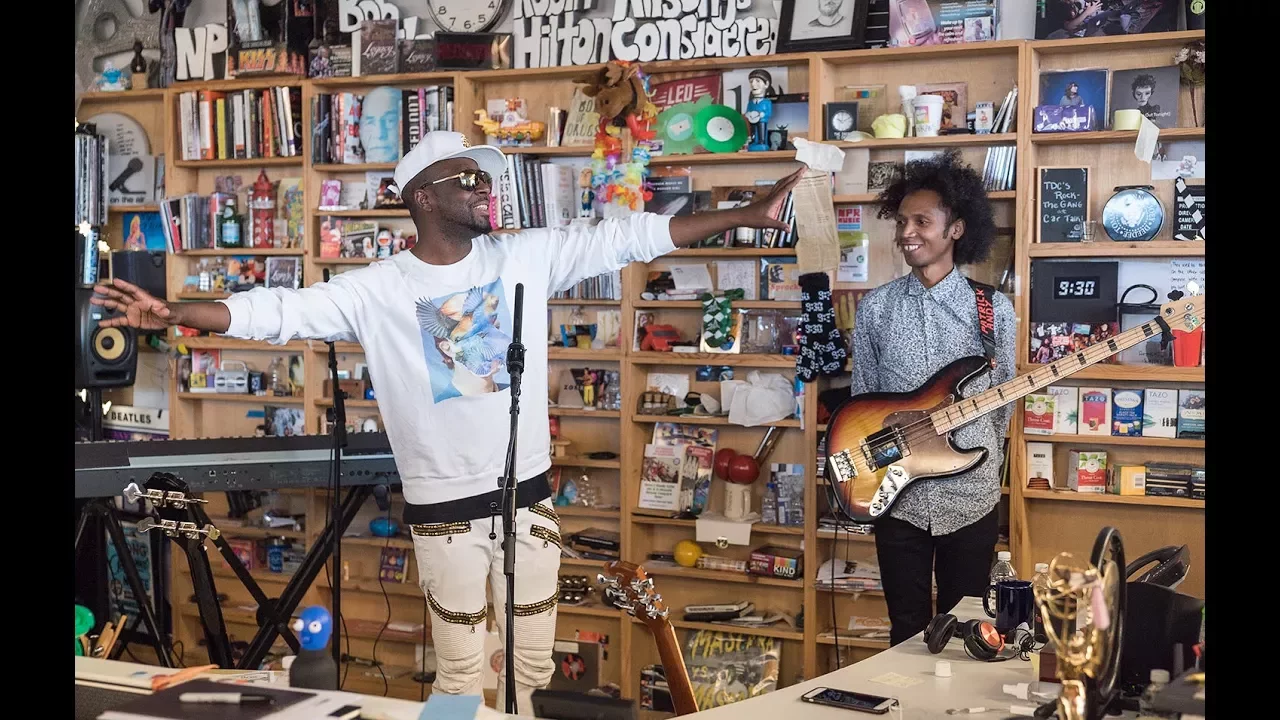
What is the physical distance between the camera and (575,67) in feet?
16.2

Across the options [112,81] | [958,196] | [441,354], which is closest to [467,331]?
[441,354]

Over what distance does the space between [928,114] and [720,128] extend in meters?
0.81

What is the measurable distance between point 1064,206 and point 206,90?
3800 mm

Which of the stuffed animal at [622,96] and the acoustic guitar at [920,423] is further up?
the stuffed animal at [622,96]

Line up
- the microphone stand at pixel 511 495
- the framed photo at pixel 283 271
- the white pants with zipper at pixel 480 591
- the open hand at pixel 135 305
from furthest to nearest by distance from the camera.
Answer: the framed photo at pixel 283 271, the white pants with zipper at pixel 480 591, the open hand at pixel 135 305, the microphone stand at pixel 511 495

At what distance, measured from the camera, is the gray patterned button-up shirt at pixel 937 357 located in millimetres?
3533

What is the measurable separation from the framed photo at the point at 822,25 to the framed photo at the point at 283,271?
94.5 inches

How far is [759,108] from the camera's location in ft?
15.5

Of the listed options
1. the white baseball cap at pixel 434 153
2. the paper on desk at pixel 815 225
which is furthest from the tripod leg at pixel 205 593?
the paper on desk at pixel 815 225

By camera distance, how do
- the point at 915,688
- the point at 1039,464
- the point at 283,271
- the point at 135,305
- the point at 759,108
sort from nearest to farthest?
the point at 915,688
the point at 135,305
the point at 1039,464
the point at 759,108
the point at 283,271

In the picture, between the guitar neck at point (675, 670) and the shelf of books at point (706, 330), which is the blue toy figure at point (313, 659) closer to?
the guitar neck at point (675, 670)

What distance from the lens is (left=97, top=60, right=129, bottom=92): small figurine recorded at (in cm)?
587

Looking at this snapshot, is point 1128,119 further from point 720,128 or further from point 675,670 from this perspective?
point 675,670
